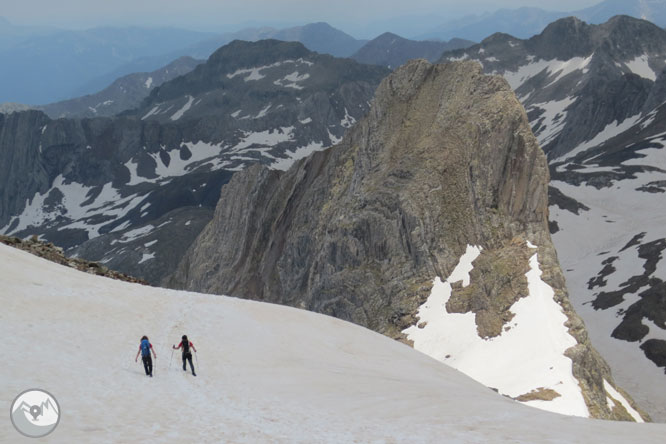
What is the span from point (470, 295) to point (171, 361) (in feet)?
139

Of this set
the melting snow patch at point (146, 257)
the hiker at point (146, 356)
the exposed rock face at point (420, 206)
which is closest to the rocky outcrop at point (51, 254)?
the hiker at point (146, 356)

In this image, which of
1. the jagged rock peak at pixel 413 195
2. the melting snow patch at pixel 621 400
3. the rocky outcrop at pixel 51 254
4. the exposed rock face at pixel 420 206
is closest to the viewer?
the rocky outcrop at pixel 51 254

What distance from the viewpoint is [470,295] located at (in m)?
59.6

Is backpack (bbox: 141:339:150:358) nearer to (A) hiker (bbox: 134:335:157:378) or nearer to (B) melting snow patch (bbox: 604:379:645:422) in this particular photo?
(A) hiker (bbox: 134:335:157:378)

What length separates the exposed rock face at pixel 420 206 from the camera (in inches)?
2562

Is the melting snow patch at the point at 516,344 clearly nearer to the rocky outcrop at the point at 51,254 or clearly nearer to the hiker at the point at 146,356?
the hiker at the point at 146,356

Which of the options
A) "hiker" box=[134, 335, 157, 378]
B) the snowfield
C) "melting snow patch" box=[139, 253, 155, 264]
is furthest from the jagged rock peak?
"melting snow patch" box=[139, 253, 155, 264]

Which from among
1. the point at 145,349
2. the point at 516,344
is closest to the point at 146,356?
the point at 145,349

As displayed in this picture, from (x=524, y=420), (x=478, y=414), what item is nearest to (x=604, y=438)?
(x=524, y=420)

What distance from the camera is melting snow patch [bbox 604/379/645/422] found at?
4886 cm

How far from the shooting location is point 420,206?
69375 mm

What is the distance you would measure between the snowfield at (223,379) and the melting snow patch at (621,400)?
85.2ft

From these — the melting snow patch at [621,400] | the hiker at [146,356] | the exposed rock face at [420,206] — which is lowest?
the hiker at [146,356]

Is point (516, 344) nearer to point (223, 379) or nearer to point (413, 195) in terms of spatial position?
point (413, 195)
